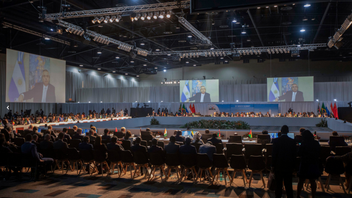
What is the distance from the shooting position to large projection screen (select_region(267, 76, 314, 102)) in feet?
67.1

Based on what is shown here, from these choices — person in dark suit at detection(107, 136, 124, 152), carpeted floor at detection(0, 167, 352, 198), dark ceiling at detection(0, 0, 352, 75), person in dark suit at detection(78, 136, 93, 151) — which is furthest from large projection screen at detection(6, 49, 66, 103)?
person in dark suit at detection(107, 136, 124, 152)

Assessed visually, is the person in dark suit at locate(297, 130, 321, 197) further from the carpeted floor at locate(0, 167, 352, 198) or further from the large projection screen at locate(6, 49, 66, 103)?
the large projection screen at locate(6, 49, 66, 103)

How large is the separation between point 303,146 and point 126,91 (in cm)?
2428

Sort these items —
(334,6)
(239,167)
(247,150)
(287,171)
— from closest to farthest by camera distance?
(287,171) < (239,167) < (247,150) < (334,6)

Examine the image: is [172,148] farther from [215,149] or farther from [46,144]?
[46,144]

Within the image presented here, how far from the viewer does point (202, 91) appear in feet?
75.6

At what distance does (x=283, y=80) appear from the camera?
68.8 ft

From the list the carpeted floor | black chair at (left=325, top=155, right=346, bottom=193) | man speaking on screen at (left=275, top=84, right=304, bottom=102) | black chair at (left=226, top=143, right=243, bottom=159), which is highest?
man speaking on screen at (left=275, top=84, right=304, bottom=102)

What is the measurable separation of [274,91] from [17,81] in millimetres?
18746

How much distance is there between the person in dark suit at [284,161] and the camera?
408cm

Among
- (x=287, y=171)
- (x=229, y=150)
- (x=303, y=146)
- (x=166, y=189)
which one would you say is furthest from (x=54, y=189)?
(x=303, y=146)

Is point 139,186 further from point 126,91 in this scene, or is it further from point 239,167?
point 126,91

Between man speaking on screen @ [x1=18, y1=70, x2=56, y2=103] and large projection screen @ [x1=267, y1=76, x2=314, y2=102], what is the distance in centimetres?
1708

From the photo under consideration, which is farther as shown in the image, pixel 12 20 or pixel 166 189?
pixel 12 20
